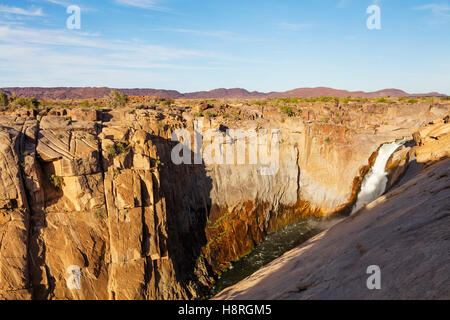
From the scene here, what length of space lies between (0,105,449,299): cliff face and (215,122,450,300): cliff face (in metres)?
6.67

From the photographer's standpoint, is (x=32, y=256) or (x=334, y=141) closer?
(x=32, y=256)

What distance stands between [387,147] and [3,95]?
99.2 ft

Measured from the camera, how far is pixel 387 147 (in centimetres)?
2173

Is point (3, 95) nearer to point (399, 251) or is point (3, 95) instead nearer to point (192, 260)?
point (192, 260)

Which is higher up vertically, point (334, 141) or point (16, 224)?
point (334, 141)

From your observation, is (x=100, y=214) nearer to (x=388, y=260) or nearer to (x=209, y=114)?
(x=388, y=260)

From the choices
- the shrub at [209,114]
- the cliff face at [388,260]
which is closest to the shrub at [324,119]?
the shrub at [209,114]

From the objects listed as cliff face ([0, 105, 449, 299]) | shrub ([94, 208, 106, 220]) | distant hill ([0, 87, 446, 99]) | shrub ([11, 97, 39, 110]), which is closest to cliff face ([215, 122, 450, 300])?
cliff face ([0, 105, 449, 299])

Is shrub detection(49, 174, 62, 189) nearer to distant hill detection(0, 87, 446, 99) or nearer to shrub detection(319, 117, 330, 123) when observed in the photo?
shrub detection(319, 117, 330, 123)

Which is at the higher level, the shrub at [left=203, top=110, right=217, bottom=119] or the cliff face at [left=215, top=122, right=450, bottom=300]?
the shrub at [left=203, top=110, right=217, bottom=119]

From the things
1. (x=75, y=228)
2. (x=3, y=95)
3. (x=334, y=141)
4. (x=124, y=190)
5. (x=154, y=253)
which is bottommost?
(x=154, y=253)

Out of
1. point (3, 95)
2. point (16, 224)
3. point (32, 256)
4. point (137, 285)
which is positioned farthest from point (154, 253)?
point (3, 95)

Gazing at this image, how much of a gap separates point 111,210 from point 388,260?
10062 millimetres

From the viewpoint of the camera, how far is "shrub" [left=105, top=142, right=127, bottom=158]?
10.9m
